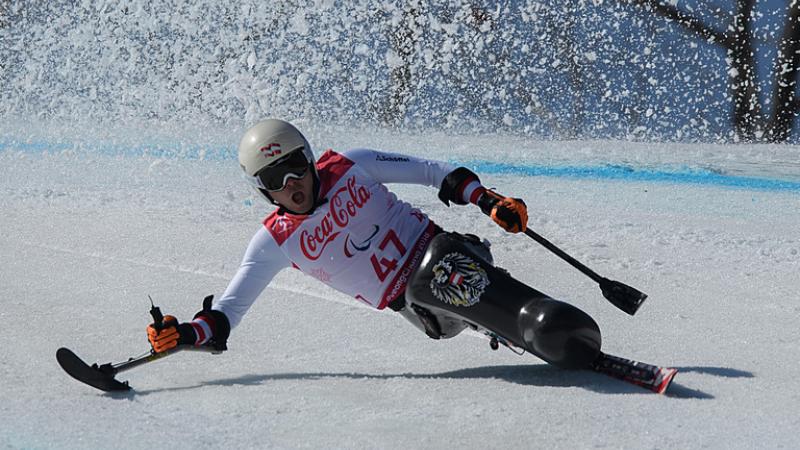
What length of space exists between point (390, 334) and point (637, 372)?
1259 mm

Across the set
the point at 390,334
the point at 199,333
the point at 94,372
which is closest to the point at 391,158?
the point at 390,334

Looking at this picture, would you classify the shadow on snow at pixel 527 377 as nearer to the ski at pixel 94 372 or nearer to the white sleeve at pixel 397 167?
the ski at pixel 94 372

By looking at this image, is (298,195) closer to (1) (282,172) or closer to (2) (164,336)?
(1) (282,172)

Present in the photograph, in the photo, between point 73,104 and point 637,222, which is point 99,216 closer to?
point 637,222

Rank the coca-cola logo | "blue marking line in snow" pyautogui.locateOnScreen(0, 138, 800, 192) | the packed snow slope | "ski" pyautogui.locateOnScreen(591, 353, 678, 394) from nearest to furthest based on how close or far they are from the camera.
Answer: the packed snow slope
"ski" pyautogui.locateOnScreen(591, 353, 678, 394)
the coca-cola logo
"blue marking line in snow" pyautogui.locateOnScreen(0, 138, 800, 192)

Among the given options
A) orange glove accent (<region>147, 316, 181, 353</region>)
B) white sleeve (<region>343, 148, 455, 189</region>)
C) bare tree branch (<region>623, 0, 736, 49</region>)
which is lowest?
orange glove accent (<region>147, 316, 181, 353</region>)

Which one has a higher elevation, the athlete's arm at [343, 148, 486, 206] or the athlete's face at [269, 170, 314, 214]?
the athlete's arm at [343, 148, 486, 206]

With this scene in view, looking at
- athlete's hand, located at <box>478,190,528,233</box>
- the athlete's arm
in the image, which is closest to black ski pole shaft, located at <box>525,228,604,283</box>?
athlete's hand, located at <box>478,190,528,233</box>

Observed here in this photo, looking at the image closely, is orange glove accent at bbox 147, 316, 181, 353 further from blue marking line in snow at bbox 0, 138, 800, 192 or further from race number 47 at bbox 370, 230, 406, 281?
blue marking line in snow at bbox 0, 138, 800, 192

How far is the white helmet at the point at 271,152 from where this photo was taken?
3.16 meters

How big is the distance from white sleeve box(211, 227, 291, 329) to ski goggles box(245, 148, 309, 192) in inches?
8.3

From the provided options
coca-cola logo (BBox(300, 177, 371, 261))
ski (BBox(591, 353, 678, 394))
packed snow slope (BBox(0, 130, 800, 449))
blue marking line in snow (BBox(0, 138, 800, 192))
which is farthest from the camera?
blue marking line in snow (BBox(0, 138, 800, 192))

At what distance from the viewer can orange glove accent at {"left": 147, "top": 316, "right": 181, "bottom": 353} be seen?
10.3 ft

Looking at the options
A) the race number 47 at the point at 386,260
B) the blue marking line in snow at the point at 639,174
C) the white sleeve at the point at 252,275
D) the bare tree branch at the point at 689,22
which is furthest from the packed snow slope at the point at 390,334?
the bare tree branch at the point at 689,22
